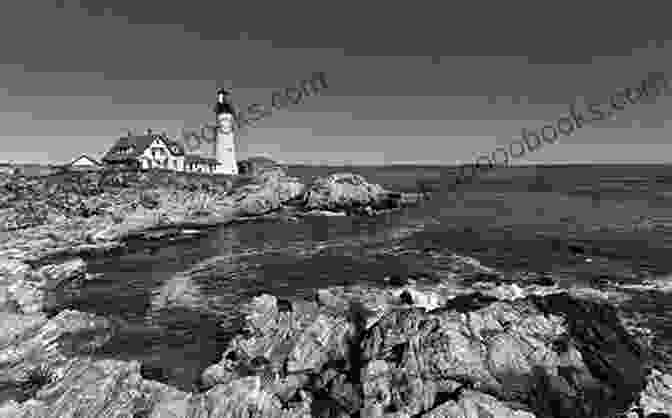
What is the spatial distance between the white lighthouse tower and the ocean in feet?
132

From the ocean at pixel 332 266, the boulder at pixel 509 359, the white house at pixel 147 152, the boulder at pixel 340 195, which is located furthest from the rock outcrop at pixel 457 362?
the white house at pixel 147 152

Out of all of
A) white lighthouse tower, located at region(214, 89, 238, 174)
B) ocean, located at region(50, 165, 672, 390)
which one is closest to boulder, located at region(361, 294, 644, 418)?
ocean, located at region(50, 165, 672, 390)

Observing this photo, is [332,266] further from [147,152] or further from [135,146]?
[135,146]

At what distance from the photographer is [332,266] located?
121 ft

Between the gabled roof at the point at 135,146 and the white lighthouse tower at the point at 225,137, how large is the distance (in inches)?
358

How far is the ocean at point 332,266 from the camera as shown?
22.4 metres

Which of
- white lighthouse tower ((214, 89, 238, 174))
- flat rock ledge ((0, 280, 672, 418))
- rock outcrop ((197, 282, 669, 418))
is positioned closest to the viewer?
rock outcrop ((197, 282, 669, 418))

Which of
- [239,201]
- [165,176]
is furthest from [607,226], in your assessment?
[165,176]

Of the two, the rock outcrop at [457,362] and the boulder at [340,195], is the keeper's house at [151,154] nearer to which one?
the boulder at [340,195]

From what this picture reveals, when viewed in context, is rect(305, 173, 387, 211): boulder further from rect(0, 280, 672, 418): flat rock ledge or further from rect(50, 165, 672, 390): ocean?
rect(0, 280, 672, 418): flat rock ledge

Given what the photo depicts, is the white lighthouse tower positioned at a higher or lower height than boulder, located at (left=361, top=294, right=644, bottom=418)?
higher

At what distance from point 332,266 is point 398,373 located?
22415 millimetres

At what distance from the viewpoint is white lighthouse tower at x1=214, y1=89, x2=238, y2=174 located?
92938 millimetres

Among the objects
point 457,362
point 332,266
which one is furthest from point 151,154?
point 457,362
